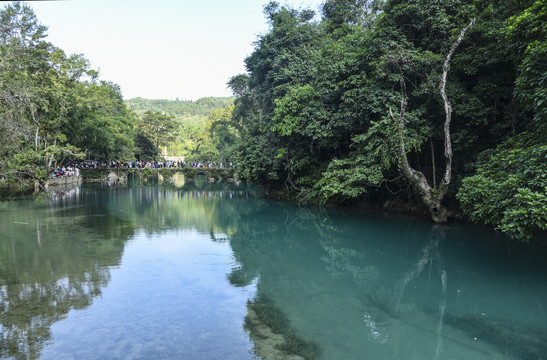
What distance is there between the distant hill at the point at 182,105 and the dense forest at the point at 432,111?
10408 centimetres

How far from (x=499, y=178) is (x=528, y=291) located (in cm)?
281

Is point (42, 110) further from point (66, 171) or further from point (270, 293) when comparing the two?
point (270, 293)

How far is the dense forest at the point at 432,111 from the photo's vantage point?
28.7ft

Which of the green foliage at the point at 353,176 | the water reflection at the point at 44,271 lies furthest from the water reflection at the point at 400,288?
the water reflection at the point at 44,271

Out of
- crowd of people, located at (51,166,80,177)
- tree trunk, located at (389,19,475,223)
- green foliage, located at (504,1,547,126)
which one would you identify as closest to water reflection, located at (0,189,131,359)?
green foliage, located at (504,1,547,126)

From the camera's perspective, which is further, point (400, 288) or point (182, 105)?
point (182, 105)

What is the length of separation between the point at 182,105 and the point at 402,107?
4995 inches

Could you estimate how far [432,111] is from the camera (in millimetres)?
15562

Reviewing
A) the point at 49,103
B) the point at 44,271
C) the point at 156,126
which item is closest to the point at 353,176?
the point at 44,271

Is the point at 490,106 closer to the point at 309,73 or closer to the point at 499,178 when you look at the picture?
the point at 499,178

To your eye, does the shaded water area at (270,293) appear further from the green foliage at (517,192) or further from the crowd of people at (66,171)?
the crowd of people at (66,171)

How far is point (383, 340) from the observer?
6273 millimetres

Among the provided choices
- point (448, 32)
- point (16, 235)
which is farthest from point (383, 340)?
point (16, 235)

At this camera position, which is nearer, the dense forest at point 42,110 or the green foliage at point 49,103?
the dense forest at point 42,110
